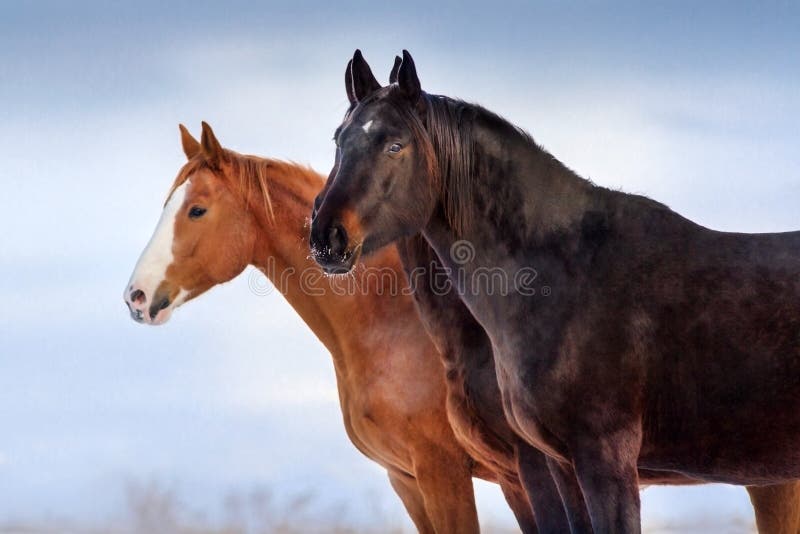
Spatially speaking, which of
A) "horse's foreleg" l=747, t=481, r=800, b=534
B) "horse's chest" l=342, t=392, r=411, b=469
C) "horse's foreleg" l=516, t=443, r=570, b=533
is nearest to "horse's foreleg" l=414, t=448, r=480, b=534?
"horse's chest" l=342, t=392, r=411, b=469

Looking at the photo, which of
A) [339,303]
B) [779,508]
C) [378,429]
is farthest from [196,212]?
[779,508]

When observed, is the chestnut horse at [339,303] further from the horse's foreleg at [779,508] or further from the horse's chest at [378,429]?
the horse's foreleg at [779,508]

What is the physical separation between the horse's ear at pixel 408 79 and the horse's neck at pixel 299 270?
201cm

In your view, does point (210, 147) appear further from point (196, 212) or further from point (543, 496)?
point (543, 496)

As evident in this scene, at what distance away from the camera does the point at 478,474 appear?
5871 mm

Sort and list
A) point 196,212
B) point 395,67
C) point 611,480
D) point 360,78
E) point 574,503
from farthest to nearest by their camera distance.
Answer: point 196,212, point 395,67, point 360,78, point 574,503, point 611,480

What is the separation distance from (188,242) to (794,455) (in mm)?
3401

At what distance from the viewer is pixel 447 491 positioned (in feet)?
18.6

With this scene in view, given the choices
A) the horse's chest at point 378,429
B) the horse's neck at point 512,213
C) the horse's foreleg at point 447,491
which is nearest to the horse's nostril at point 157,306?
the horse's chest at point 378,429

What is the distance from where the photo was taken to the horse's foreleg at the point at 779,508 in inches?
221

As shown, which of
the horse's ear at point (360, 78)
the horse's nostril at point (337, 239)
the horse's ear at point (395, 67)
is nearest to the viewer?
the horse's nostril at point (337, 239)

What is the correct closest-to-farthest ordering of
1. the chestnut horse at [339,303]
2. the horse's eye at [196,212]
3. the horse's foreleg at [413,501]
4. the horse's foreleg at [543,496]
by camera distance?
the horse's foreleg at [543,496], the chestnut horse at [339,303], the horse's eye at [196,212], the horse's foreleg at [413,501]

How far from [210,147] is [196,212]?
0.45 metres

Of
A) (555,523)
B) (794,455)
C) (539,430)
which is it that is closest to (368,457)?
(555,523)
